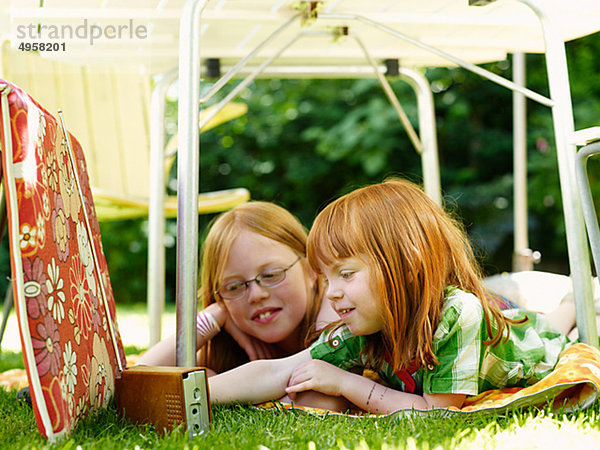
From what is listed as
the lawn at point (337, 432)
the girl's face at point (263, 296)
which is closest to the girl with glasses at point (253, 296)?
the girl's face at point (263, 296)

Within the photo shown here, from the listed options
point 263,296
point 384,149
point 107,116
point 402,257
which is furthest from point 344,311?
point 384,149

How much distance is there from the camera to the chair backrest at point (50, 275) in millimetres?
Result: 900

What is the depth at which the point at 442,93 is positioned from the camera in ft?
23.1

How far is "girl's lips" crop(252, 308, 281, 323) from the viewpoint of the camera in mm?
1620

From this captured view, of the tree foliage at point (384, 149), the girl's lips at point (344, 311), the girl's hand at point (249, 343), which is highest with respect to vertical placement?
the tree foliage at point (384, 149)

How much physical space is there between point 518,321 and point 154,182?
46.7 inches

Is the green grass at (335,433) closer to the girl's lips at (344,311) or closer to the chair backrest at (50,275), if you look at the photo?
the chair backrest at (50,275)

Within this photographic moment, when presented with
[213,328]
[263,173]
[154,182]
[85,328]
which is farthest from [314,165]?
[85,328]

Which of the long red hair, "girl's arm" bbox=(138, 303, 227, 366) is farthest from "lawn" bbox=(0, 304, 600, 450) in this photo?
"girl's arm" bbox=(138, 303, 227, 366)

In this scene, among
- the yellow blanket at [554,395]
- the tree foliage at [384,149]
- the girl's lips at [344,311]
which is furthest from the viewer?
the tree foliage at [384,149]

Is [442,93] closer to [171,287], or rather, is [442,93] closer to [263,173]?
[263,173]

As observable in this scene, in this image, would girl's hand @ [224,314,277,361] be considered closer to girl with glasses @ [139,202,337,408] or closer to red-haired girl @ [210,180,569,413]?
girl with glasses @ [139,202,337,408]

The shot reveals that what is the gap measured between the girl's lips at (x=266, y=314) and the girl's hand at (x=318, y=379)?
341mm

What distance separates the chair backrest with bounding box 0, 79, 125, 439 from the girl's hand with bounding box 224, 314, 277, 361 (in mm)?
528
